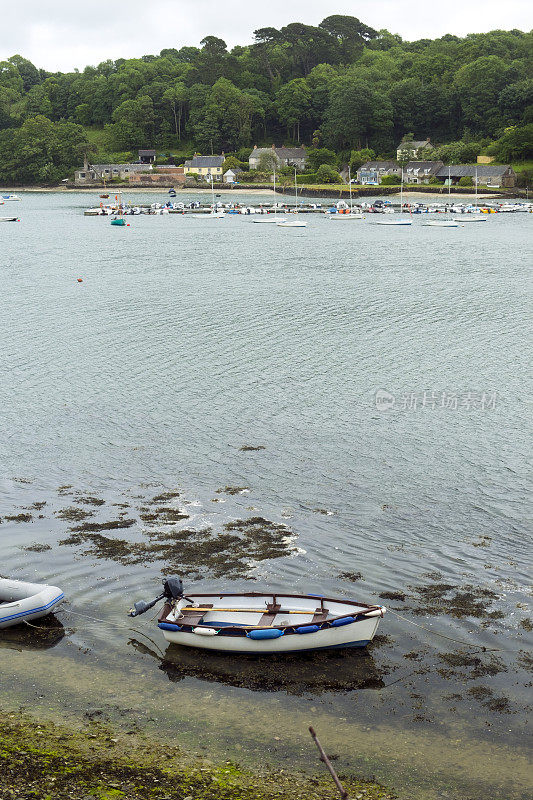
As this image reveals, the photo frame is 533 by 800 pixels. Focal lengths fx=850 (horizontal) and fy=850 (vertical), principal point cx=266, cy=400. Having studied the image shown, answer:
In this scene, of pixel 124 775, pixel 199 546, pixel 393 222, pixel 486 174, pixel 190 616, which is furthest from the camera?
pixel 486 174

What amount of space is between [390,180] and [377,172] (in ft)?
13.5

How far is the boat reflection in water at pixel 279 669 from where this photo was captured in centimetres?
1702

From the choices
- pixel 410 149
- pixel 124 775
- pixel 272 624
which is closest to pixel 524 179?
pixel 410 149

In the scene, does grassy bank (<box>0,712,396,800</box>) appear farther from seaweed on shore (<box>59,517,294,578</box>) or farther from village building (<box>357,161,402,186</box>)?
village building (<box>357,161,402,186</box>)

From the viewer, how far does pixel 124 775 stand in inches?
544

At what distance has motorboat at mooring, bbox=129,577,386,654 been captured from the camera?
57.9 ft

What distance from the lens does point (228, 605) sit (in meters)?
19.0

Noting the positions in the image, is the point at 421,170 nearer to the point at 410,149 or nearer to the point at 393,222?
the point at 410,149

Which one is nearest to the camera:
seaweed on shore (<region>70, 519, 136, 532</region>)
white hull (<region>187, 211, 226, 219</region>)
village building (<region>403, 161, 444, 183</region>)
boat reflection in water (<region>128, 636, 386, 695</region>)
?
boat reflection in water (<region>128, 636, 386, 695</region>)

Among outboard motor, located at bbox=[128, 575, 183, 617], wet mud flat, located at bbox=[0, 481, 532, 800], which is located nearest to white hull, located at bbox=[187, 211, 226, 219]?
wet mud flat, located at bbox=[0, 481, 532, 800]

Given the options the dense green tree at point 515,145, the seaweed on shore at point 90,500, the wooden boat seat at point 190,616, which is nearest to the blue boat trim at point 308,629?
the wooden boat seat at point 190,616

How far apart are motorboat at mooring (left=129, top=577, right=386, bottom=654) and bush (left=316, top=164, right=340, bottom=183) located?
185778mm

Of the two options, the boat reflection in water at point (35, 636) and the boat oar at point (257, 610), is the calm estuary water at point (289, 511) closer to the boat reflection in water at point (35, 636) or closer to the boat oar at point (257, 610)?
the boat reflection in water at point (35, 636)

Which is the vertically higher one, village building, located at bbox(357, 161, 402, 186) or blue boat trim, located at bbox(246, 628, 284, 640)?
village building, located at bbox(357, 161, 402, 186)
